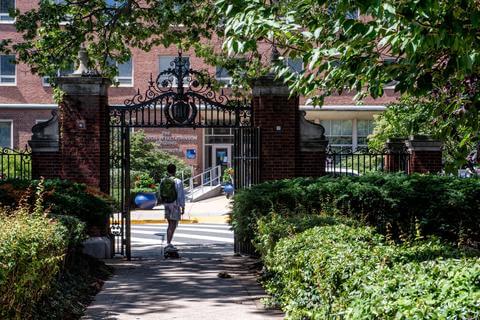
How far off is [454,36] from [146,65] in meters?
36.0

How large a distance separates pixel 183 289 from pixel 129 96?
31668 mm

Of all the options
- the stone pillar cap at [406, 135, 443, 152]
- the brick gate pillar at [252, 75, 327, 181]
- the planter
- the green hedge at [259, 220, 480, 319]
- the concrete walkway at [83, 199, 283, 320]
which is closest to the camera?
the green hedge at [259, 220, 480, 319]

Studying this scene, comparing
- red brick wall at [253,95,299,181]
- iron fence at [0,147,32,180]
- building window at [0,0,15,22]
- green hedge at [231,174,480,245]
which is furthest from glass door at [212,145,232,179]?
green hedge at [231,174,480,245]

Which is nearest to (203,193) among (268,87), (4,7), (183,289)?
(4,7)

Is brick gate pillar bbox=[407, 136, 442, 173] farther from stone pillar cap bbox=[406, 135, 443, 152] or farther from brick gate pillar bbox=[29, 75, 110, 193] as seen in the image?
brick gate pillar bbox=[29, 75, 110, 193]

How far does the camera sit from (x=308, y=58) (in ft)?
23.0

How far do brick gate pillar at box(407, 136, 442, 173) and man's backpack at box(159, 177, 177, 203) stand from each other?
16.8ft

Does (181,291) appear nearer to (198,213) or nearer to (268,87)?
(268,87)

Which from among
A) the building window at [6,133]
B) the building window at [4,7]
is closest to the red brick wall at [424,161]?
the building window at [6,133]

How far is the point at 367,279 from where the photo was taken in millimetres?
5137

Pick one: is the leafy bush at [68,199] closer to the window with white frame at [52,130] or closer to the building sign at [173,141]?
the window with white frame at [52,130]

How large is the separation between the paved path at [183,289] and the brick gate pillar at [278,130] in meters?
2.02

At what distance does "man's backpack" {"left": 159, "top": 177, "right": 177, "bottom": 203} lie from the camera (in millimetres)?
15242

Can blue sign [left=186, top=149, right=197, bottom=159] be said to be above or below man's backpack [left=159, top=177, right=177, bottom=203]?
above
